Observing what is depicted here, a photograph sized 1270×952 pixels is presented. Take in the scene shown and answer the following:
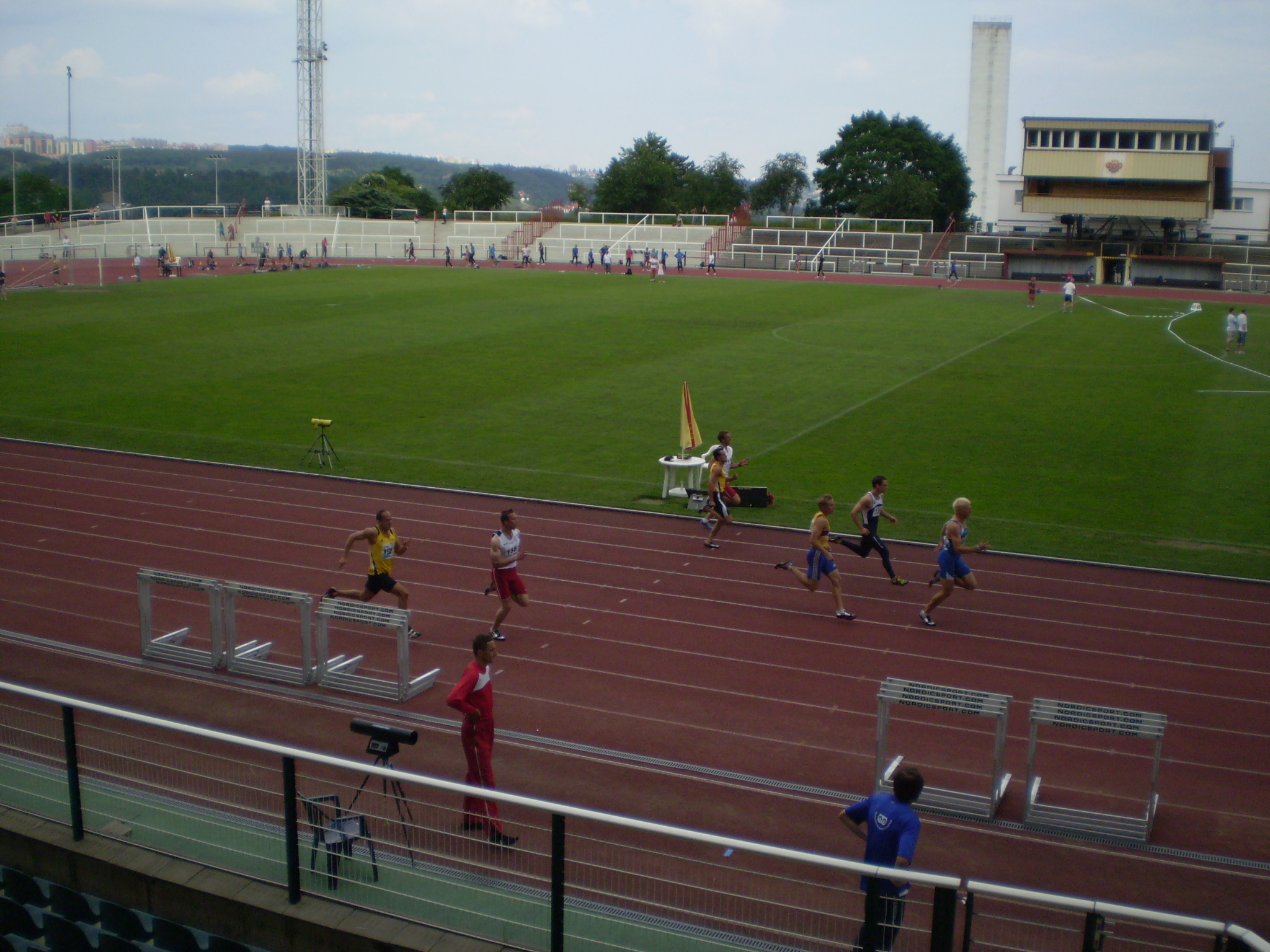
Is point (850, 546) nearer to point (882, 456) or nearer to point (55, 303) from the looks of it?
point (882, 456)

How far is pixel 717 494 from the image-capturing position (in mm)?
16844

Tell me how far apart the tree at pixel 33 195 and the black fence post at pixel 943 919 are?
11700 centimetres

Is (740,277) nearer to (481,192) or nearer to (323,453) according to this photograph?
(323,453)

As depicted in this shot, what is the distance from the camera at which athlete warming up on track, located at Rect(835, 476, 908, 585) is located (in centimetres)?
1512

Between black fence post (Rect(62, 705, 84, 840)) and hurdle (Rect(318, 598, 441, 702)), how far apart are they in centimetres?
437

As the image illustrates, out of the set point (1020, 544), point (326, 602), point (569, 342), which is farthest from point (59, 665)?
point (569, 342)

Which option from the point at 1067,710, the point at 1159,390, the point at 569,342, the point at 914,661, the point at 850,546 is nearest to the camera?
the point at 1067,710

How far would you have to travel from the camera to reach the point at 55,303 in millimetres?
47031

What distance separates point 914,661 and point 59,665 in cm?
933

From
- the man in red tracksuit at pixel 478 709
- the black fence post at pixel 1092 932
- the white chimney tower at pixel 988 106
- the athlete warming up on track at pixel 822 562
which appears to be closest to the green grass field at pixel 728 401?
the athlete warming up on track at pixel 822 562

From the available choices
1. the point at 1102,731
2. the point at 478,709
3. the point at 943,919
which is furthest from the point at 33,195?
the point at 943,919

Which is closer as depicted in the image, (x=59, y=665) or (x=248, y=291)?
(x=59, y=665)

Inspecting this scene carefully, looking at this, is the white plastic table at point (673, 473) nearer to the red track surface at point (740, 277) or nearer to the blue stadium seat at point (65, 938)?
the blue stadium seat at point (65, 938)

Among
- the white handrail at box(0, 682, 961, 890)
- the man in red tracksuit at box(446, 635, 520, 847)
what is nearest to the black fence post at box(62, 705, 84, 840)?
the white handrail at box(0, 682, 961, 890)
